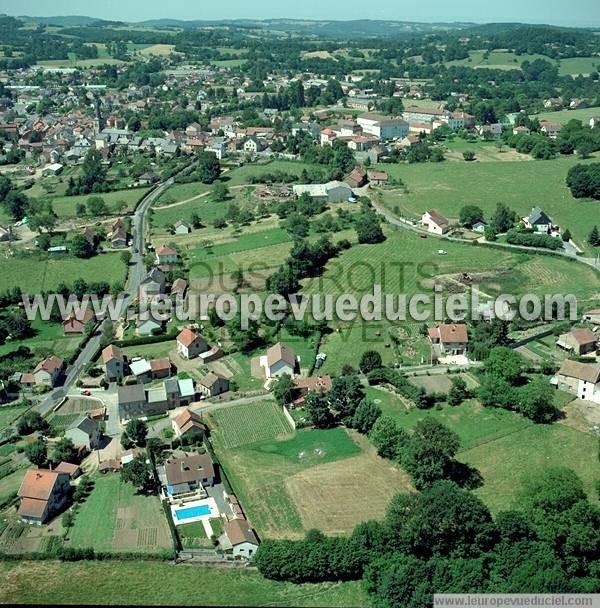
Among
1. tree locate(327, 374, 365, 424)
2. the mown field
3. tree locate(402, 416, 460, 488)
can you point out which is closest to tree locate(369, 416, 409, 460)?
tree locate(402, 416, 460, 488)

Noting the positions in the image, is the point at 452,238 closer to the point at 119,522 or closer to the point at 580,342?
the point at 580,342

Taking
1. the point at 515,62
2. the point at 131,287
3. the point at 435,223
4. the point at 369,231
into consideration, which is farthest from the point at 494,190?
the point at 515,62

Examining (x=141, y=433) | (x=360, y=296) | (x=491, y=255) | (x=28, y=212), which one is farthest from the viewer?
(x=28, y=212)

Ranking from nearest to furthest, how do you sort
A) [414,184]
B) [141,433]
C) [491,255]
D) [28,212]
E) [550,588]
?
[550,588] → [141,433] → [491,255] → [28,212] → [414,184]

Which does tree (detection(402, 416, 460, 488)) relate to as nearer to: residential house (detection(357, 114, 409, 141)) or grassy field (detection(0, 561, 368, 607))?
grassy field (detection(0, 561, 368, 607))

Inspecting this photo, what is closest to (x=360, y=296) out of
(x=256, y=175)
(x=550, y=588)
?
(x=550, y=588)

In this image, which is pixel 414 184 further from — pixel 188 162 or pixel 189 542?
pixel 189 542

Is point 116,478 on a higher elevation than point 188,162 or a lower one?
lower
